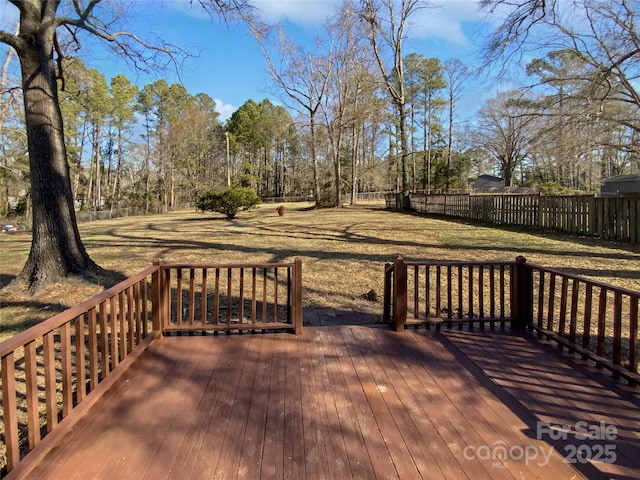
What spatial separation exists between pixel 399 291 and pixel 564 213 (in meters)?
8.88

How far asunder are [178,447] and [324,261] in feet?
17.1

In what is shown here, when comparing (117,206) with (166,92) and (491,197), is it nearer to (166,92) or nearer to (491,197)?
(166,92)

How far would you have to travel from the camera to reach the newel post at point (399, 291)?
3.54 metres

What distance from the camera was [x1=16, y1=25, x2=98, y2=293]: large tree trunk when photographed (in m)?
5.11

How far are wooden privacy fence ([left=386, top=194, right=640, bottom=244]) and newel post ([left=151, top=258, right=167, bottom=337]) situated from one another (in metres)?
A: 9.46

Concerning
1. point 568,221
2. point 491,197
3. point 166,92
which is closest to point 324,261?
point 568,221

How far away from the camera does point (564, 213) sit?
10.2 meters

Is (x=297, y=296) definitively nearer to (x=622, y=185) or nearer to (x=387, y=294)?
(x=387, y=294)

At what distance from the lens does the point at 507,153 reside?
39031mm

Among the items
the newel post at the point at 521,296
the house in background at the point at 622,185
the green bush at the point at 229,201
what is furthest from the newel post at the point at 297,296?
the house in background at the point at 622,185

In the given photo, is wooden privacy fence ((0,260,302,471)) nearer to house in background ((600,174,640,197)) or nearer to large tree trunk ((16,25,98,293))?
large tree trunk ((16,25,98,293))

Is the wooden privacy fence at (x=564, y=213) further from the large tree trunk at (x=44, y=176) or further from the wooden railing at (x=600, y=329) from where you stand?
the large tree trunk at (x=44, y=176)

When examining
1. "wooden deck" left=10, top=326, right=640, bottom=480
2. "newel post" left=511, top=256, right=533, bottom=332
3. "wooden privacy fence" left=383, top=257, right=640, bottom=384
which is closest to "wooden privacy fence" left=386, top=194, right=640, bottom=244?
"wooden privacy fence" left=383, top=257, right=640, bottom=384

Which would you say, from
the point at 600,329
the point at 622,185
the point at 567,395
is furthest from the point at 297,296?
the point at 622,185
